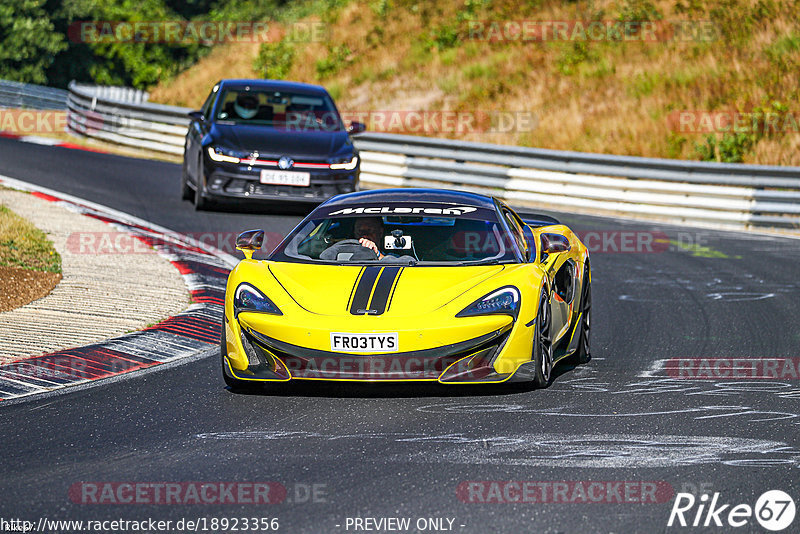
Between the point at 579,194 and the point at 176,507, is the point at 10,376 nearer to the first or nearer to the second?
the point at 176,507

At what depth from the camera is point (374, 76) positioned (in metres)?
32.8

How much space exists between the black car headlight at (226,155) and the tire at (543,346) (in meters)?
8.56

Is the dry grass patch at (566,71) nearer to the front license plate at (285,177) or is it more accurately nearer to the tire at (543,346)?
the front license plate at (285,177)

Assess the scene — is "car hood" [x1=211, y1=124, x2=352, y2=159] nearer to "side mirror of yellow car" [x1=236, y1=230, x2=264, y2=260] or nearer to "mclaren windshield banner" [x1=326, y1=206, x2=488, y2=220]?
"mclaren windshield banner" [x1=326, y1=206, x2=488, y2=220]

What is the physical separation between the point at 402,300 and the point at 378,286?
218 millimetres

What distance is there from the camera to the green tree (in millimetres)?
53188

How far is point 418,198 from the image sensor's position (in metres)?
8.76

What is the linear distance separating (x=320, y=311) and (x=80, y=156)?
16517mm

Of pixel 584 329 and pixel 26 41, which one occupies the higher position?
pixel 26 41

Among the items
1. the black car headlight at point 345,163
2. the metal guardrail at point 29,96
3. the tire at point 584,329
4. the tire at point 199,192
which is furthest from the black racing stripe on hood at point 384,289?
the metal guardrail at point 29,96

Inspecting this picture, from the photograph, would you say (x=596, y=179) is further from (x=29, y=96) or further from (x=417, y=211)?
(x=29, y=96)

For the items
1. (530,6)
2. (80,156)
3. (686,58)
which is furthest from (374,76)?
(80,156)

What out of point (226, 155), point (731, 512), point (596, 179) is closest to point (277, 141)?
point (226, 155)

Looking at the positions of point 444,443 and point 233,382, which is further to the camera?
point 233,382
